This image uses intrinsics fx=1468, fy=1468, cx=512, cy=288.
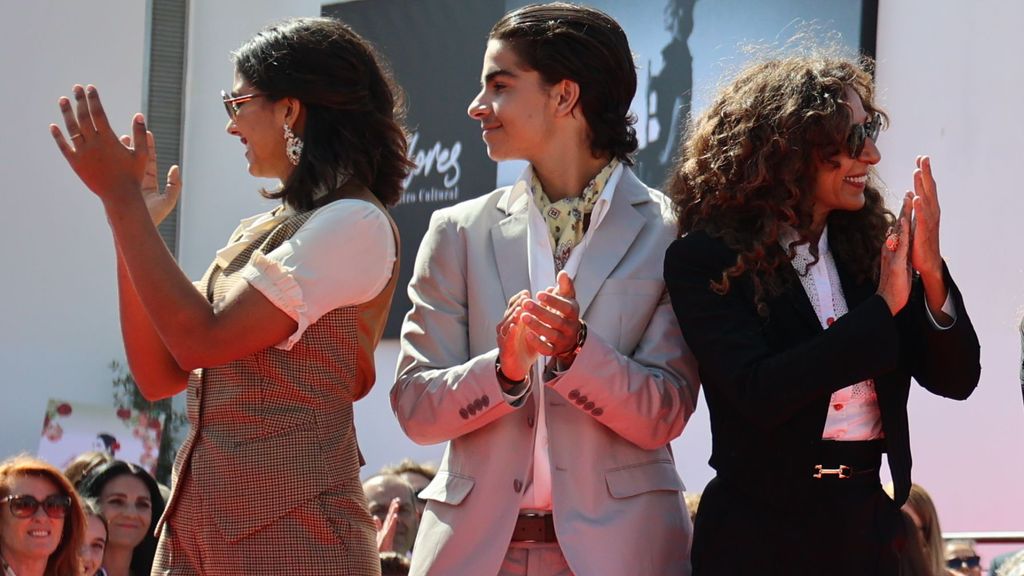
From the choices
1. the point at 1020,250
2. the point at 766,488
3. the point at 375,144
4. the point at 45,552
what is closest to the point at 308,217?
the point at 375,144

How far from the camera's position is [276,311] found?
262 centimetres

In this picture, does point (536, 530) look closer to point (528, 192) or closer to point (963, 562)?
point (528, 192)

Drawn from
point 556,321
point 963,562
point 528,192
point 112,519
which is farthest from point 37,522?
point 963,562

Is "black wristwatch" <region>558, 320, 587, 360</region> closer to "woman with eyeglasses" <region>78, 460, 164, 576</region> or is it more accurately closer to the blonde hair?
the blonde hair

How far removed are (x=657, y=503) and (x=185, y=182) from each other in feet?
29.6

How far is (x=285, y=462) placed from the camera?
2592 millimetres

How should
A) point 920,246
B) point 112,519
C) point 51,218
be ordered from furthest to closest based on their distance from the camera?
point 51,218 < point 112,519 < point 920,246

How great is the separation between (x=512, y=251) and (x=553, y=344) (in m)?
0.38

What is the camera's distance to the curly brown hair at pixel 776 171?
2785mm

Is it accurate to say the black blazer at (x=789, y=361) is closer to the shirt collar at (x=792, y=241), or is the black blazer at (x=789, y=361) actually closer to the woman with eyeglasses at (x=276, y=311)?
the shirt collar at (x=792, y=241)

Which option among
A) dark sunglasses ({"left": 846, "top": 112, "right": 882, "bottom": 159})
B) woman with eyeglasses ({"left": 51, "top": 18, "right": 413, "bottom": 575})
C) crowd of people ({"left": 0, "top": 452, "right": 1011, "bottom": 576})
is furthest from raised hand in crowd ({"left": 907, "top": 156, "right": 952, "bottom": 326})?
crowd of people ({"left": 0, "top": 452, "right": 1011, "bottom": 576})

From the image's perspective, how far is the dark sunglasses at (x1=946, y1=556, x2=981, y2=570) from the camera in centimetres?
622

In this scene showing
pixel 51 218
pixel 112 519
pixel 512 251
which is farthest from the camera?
pixel 51 218

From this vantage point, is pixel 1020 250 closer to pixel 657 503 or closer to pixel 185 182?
pixel 657 503
